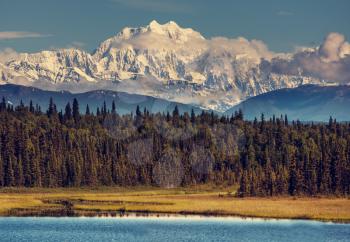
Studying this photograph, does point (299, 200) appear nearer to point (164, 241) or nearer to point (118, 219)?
point (118, 219)

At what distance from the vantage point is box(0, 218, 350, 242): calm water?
115250 mm

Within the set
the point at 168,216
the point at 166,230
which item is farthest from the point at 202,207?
the point at 166,230

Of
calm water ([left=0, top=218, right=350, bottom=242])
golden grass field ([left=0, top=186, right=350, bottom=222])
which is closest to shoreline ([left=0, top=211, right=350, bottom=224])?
golden grass field ([left=0, top=186, right=350, bottom=222])

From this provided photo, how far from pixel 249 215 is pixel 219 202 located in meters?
24.1

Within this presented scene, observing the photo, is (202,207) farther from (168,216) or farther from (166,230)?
(166,230)

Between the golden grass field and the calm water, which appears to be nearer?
the calm water

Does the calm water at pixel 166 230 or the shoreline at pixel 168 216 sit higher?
the shoreline at pixel 168 216

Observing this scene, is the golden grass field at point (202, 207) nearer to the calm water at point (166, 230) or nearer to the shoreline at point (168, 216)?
the shoreline at point (168, 216)

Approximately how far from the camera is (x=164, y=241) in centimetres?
11244

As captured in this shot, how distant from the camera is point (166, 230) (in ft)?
408

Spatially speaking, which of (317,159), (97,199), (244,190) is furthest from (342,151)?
(97,199)

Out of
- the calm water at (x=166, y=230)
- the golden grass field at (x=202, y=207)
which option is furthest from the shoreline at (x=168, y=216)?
the calm water at (x=166, y=230)

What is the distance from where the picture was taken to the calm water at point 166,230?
115250mm

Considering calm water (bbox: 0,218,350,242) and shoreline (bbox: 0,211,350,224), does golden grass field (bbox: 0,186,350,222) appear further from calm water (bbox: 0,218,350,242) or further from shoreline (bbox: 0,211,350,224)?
calm water (bbox: 0,218,350,242)
